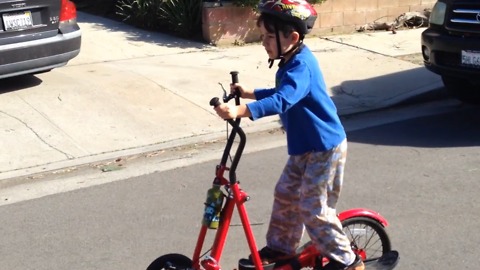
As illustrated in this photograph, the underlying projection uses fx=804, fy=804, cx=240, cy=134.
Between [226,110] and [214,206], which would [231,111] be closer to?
[226,110]

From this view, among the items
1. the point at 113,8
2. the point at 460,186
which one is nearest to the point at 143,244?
the point at 460,186

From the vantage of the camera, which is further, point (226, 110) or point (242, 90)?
point (242, 90)

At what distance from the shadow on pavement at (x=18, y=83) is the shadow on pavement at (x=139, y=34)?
2322 mm

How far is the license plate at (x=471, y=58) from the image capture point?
7.57 metres

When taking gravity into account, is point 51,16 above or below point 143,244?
above

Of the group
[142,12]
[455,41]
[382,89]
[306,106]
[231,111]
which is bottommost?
[382,89]

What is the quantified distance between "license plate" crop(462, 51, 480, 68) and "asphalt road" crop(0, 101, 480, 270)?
2.16 feet

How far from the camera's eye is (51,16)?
841cm

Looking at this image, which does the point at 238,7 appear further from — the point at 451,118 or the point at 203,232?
the point at 203,232

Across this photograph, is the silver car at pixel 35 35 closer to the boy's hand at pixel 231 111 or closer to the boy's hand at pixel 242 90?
the boy's hand at pixel 242 90

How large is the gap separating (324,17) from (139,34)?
272 centimetres

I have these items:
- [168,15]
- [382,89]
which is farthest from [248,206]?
[168,15]

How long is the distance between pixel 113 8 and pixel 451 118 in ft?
21.6

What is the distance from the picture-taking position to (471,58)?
7617mm
